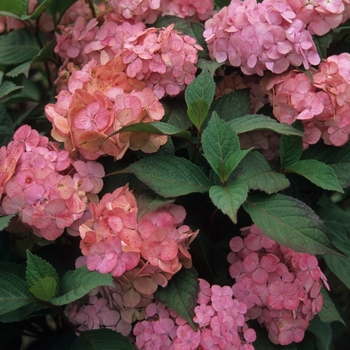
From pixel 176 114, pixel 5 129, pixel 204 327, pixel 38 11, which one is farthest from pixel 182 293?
pixel 38 11

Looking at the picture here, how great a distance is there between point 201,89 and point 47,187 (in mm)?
344

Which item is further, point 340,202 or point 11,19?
point 340,202

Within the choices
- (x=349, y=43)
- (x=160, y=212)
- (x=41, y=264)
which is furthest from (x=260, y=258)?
(x=349, y=43)

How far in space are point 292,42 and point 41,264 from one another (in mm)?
648

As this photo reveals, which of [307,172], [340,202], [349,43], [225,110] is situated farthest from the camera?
[340,202]

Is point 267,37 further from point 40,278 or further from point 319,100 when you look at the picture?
point 40,278

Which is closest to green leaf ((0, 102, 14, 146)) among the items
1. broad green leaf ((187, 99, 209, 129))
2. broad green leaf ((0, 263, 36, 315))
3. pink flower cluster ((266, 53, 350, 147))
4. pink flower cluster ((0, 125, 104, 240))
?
pink flower cluster ((0, 125, 104, 240))

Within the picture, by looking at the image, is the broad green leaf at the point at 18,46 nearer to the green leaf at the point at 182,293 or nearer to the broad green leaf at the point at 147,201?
the broad green leaf at the point at 147,201

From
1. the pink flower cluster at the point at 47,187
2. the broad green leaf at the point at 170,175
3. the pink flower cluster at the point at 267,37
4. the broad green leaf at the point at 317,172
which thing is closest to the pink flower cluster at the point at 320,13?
the pink flower cluster at the point at 267,37

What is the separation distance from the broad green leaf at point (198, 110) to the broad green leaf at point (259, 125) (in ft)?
0.20

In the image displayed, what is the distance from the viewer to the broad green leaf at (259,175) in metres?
0.96

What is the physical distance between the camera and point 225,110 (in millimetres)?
1118

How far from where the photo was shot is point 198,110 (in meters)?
0.98

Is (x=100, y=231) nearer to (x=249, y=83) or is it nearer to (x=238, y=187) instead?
(x=238, y=187)
